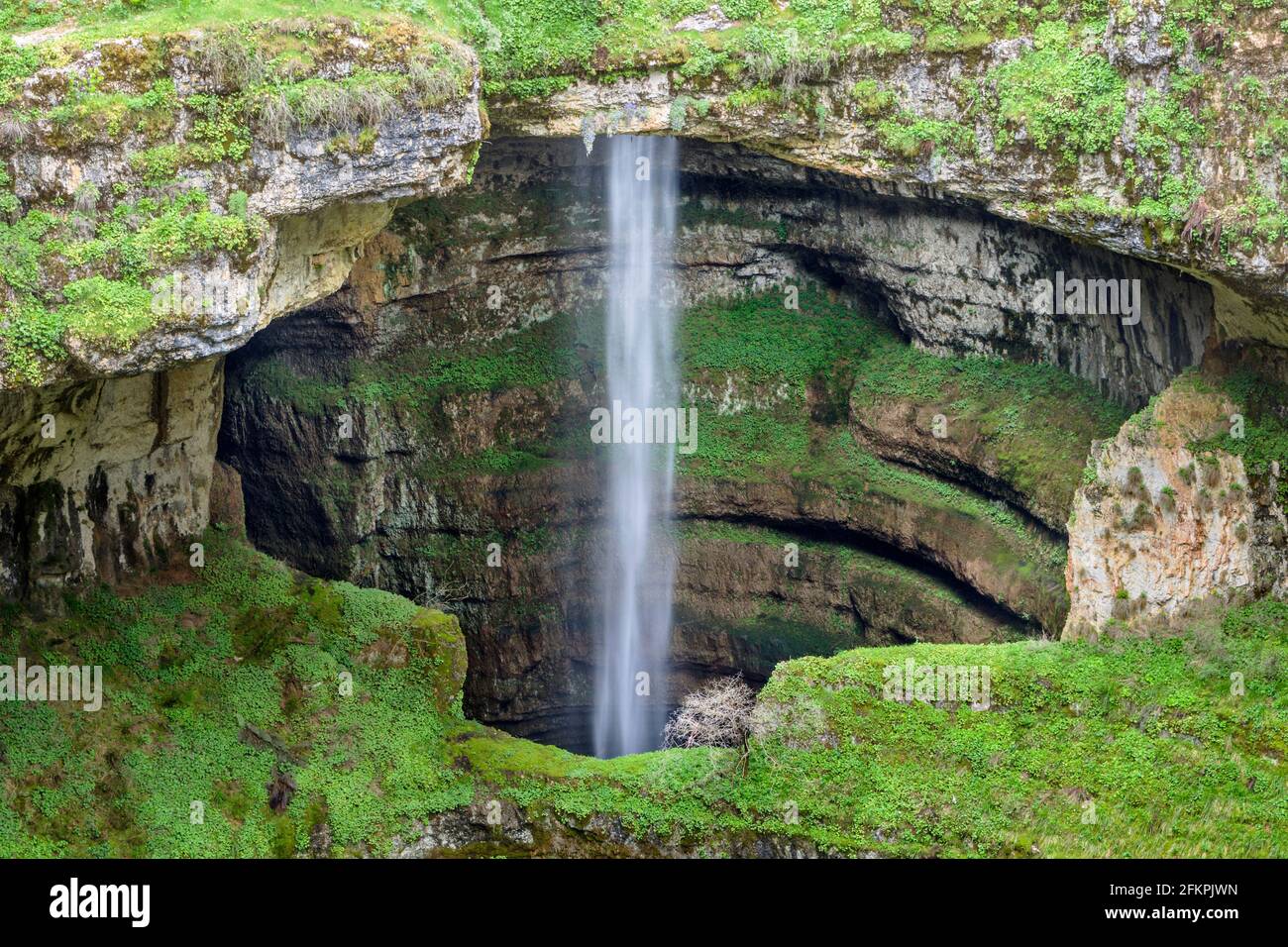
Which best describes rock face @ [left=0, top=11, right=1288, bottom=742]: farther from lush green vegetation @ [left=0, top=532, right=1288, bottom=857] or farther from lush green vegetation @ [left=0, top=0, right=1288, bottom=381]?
lush green vegetation @ [left=0, top=532, right=1288, bottom=857]

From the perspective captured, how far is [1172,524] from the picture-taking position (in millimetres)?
24156

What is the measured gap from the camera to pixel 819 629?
108 feet

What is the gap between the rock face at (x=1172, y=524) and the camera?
23.8 metres

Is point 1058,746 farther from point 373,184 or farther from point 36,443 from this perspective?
point 36,443

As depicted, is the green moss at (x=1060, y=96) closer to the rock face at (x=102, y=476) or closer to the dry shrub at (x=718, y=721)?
the dry shrub at (x=718, y=721)

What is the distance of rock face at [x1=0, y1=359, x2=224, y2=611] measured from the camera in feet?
79.0

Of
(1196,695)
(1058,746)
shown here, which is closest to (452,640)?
(1058,746)

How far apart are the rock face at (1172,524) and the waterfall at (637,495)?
11078mm

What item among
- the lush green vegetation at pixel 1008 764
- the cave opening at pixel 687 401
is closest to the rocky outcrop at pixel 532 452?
the cave opening at pixel 687 401

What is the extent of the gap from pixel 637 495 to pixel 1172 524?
41.4 ft

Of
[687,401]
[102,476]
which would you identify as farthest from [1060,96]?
[102,476]

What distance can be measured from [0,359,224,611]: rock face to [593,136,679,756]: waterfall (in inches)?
369

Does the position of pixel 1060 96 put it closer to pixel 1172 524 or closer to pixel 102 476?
pixel 1172 524

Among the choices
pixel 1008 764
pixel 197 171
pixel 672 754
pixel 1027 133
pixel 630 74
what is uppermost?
pixel 630 74
